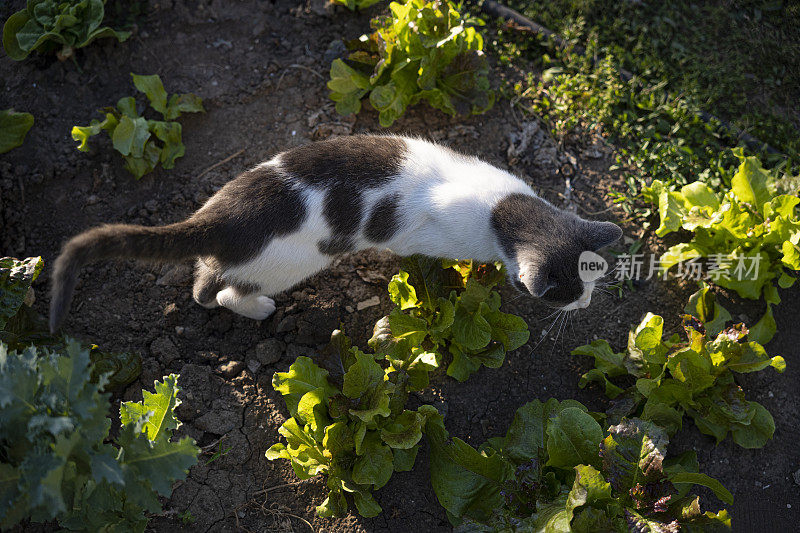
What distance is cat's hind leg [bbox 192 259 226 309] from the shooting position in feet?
10.8

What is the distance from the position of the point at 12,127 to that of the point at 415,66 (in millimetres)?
2624

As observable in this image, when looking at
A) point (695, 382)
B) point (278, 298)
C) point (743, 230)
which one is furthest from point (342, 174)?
point (743, 230)

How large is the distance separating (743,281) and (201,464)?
10.8 feet

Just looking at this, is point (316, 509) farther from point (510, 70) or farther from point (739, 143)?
point (739, 143)

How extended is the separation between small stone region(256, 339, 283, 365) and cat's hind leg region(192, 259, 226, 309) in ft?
1.22

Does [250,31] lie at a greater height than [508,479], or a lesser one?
greater

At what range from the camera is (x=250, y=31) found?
4547 millimetres

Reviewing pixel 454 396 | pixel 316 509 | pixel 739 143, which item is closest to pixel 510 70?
pixel 739 143

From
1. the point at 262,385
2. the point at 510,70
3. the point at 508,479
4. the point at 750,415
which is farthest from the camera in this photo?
the point at 510,70

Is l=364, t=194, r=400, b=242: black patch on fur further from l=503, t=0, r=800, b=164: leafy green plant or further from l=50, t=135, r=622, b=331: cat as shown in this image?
l=503, t=0, r=800, b=164: leafy green plant

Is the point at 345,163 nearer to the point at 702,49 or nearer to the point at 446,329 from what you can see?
the point at 446,329

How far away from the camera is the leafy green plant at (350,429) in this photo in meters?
2.94

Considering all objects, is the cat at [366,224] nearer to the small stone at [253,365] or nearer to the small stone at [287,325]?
the small stone at [287,325]

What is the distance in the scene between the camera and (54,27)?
3.92 meters
